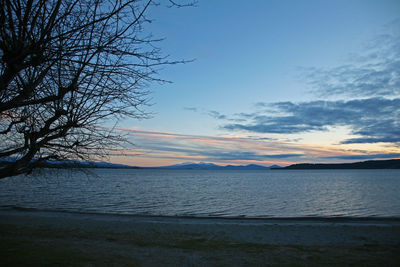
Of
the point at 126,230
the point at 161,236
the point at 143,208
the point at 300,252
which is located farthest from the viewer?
the point at 143,208

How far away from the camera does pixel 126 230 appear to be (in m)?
14.9

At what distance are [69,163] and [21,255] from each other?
12.1 feet

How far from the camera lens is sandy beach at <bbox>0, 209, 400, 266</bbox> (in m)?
7.95

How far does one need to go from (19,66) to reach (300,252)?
1038cm

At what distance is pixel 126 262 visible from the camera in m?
7.63

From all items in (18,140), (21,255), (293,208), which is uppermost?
(18,140)

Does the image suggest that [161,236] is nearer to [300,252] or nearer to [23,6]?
[300,252]

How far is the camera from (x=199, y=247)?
10.7 meters

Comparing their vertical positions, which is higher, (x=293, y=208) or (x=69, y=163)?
(x=69, y=163)

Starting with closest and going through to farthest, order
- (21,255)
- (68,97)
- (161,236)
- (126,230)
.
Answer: (68,97)
(21,255)
(161,236)
(126,230)

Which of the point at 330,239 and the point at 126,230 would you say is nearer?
the point at 330,239

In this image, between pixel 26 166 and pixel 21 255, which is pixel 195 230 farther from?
pixel 26 166

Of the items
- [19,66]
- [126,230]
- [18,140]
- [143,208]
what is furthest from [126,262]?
[143,208]

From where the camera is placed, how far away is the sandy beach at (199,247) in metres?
7.95
